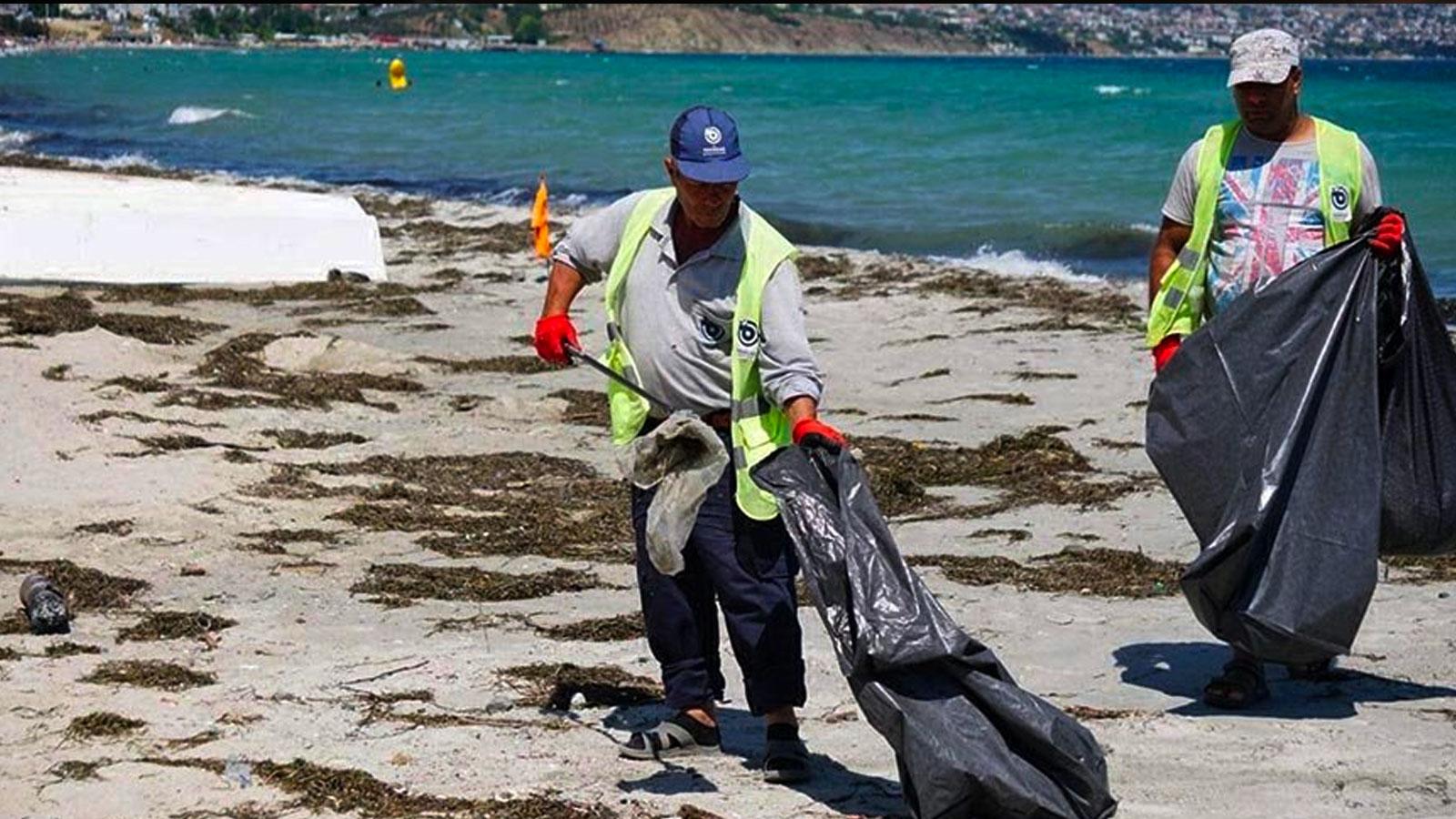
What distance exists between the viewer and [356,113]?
53938 mm

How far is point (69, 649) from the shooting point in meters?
6.61

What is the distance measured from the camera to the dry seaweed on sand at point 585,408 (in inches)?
439

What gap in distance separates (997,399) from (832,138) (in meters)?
29.7

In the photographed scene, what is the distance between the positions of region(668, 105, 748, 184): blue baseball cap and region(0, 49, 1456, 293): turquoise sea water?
46.7 feet

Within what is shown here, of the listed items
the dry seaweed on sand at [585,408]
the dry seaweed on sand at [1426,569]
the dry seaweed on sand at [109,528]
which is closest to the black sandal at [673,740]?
the dry seaweed on sand at [1426,569]

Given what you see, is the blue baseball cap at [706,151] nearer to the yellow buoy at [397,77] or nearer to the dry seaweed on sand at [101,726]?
the dry seaweed on sand at [101,726]

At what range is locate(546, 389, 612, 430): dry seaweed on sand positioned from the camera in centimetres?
1116

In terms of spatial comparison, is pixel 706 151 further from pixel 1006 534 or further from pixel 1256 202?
pixel 1006 534

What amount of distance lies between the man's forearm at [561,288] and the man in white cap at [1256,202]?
5.75ft

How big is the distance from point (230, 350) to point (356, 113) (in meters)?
42.5

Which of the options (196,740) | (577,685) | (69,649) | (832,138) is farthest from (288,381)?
(832,138)

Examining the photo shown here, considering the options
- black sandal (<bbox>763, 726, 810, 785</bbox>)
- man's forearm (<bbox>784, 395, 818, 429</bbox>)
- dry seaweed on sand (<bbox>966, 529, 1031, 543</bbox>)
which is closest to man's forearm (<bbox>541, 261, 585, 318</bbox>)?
man's forearm (<bbox>784, 395, 818, 429</bbox>)

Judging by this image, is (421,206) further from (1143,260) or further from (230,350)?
(230,350)

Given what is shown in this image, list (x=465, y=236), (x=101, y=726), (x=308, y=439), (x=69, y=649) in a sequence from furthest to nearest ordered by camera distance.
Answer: (x=465, y=236)
(x=308, y=439)
(x=69, y=649)
(x=101, y=726)
